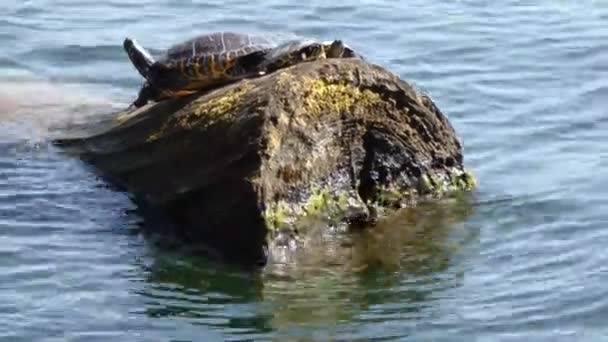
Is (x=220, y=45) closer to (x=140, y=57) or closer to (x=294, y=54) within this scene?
(x=294, y=54)

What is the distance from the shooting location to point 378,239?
813cm

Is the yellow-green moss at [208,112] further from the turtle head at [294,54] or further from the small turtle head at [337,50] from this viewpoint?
the small turtle head at [337,50]

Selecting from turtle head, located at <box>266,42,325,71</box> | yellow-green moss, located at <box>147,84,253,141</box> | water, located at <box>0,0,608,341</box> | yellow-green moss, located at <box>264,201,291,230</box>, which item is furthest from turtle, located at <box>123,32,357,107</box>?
yellow-green moss, located at <box>264,201,291,230</box>

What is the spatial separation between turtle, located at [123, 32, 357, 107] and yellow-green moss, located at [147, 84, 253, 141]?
504 millimetres

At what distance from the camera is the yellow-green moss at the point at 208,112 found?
8.01 metres

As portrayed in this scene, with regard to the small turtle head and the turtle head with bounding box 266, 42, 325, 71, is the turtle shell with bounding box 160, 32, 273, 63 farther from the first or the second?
the small turtle head

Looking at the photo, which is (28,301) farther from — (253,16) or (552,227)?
(253,16)

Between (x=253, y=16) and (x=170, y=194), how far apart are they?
6.28 m

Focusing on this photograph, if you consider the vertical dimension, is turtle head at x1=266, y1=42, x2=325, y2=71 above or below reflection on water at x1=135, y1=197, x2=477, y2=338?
above

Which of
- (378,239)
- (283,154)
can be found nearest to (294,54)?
(283,154)

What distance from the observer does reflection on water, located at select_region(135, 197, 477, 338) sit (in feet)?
22.9

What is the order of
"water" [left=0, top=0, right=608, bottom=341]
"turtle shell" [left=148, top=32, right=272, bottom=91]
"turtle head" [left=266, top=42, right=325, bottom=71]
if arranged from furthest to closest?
1. "turtle shell" [left=148, top=32, right=272, bottom=91]
2. "turtle head" [left=266, top=42, right=325, bottom=71]
3. "water" [left=0, top=0, right=608, bottom=341]

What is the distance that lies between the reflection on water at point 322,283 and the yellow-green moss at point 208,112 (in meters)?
0.79

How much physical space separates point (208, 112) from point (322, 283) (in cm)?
128
